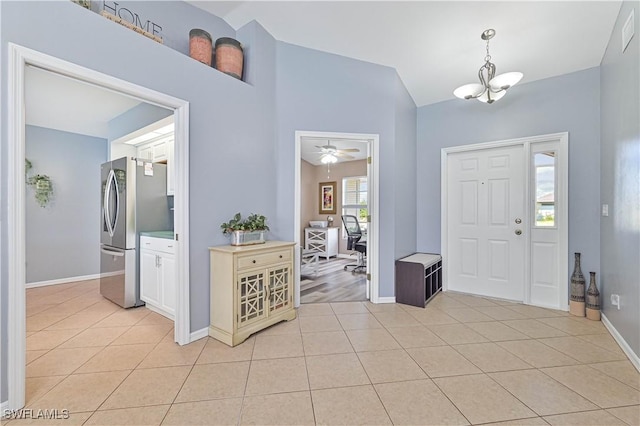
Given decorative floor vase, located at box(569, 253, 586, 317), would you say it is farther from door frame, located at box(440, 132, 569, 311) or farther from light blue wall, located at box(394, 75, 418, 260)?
light blue wall, located at box(394, 75, 418, 260)

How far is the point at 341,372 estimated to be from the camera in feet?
6.32

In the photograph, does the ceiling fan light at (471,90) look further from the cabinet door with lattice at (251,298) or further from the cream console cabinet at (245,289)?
the cabinet door with lattice at (251,298)

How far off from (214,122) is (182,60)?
1.72 ft

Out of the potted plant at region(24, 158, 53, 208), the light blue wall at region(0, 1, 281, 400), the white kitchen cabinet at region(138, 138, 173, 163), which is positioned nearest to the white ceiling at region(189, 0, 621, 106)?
the light blue wall at region(0, 1, 281, 400)

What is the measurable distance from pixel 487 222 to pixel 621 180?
1.40 m

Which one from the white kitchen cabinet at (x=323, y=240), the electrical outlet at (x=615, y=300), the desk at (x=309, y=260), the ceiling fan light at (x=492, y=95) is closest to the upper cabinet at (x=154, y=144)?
the desk at (x=309, y=260)

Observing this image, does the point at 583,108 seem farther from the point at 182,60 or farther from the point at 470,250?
the point at 182,60

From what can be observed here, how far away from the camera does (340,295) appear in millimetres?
3754

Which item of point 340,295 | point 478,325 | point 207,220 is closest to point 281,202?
point 207,220

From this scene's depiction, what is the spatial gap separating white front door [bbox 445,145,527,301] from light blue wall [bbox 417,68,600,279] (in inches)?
8.4

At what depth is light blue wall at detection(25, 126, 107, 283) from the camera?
13.7 feet

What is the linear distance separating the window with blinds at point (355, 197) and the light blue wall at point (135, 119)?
449cm

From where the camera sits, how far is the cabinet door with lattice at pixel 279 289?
2.64m

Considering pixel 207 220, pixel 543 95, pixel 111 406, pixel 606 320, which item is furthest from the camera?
pixel 543 95
